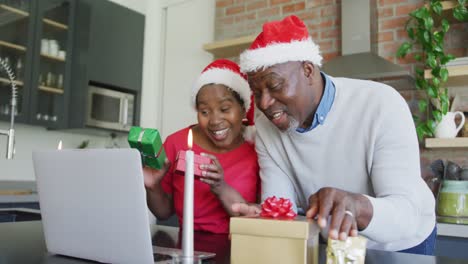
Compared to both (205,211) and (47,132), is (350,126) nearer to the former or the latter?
(205,211)

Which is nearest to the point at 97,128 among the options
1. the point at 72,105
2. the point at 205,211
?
the point at 72,105

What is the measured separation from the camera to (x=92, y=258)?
0.82 metres

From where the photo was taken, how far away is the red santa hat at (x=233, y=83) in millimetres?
1433

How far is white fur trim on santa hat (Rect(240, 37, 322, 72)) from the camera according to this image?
1.18 meters

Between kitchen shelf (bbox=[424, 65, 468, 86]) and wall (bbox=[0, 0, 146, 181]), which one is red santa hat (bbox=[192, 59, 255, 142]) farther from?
wall (bbox=[0, 0, 146, 181])

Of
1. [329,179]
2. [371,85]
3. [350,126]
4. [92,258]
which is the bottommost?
[92,258]

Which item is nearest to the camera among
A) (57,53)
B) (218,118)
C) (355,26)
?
(218,118)

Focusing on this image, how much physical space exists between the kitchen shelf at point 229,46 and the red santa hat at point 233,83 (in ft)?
5.90

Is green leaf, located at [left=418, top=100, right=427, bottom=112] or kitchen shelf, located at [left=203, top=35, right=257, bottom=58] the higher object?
kitchen shelf, located at [left=203, top=35, right=257, bottom=58]

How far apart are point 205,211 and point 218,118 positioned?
0.95ft

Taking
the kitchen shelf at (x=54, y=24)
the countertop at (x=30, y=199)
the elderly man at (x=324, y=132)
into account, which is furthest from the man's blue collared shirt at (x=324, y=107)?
the kitchen shelf at (x=54, y=24)

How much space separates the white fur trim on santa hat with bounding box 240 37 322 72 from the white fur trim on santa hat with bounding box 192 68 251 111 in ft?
0.55

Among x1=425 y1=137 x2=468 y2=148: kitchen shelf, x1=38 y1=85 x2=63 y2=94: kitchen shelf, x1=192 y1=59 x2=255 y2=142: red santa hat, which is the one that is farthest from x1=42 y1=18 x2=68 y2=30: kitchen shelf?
x1=425 y1=137 x2=468 y2=148: kitchen shelf

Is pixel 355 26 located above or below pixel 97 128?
above
